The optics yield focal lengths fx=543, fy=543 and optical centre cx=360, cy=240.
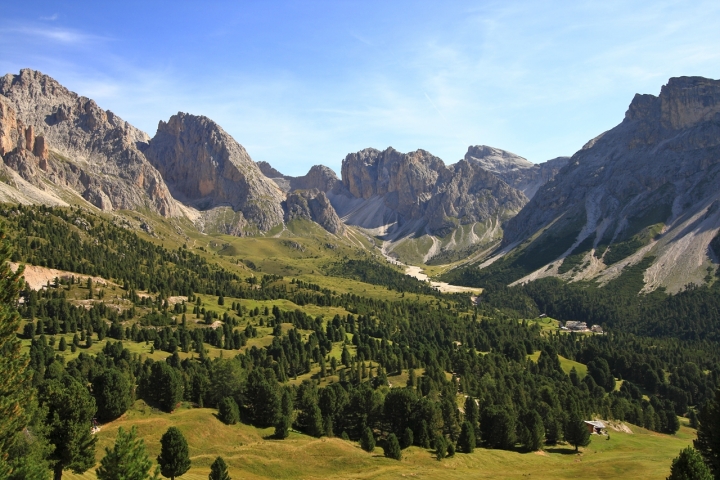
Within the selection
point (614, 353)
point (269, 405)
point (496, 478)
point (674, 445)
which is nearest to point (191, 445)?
point (269, 405)

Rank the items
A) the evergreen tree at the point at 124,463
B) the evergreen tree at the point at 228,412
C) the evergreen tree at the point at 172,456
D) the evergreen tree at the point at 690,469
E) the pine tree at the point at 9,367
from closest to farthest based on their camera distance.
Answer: the evergreen tree at the point at 124,463, the pine tree at the point at 9,367, the evergreen tree at the point at 690,469, the evergreen tree at the point at 172,456, the evergreen tree at the point at 228,412

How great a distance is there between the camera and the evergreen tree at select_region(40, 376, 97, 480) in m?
56.3

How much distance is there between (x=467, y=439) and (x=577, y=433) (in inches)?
1052

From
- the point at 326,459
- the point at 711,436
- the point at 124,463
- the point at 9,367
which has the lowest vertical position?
the point at 326,459

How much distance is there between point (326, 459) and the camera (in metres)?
83.9

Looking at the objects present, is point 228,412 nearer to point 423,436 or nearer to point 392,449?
point 392,449

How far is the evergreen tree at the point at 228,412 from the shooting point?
308 ft

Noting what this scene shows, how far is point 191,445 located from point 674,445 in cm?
10197

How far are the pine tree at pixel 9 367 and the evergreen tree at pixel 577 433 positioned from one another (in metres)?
101

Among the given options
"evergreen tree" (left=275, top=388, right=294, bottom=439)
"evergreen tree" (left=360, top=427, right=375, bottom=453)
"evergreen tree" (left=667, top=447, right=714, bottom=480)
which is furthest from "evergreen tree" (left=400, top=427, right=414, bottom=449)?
"evergreen tree" (left=667, top=447, right=714, bottom=480)

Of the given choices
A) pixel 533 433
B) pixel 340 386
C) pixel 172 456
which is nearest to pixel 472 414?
pixel 533 433

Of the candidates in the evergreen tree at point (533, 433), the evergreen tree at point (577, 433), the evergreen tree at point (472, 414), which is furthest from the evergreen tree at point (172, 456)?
the evergreen tree at point (577, 433)

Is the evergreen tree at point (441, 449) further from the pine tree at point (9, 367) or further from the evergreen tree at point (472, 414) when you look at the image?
the pine tree at point (9, 367)

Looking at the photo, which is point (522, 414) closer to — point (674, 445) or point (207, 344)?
point (674, 445)
